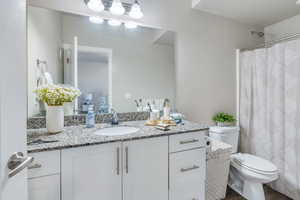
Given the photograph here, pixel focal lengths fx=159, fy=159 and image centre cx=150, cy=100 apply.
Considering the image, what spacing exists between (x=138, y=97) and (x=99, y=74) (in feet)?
1.57

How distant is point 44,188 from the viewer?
3.04 ft

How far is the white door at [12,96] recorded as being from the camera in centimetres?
50

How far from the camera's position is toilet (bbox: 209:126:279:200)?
4.80 feet

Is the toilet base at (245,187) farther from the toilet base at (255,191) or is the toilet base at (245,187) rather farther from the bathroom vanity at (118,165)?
the bathroom vanity at (118,165)

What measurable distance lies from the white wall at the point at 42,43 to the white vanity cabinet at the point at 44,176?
600 mm

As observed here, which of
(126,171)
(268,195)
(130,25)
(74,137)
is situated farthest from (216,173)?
(130,25)

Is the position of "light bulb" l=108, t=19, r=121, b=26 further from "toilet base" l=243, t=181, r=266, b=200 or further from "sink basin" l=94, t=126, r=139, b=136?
"toilet base" l=243, t=181, r=266, b=200

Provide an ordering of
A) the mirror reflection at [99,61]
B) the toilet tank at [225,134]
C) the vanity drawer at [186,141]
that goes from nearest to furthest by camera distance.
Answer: the vanity drawer at [186,141]
the mirror reflection at [99,61]
the toilet tank at [225,134]

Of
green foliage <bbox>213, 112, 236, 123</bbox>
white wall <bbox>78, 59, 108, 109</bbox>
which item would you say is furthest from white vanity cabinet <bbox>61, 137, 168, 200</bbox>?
green foliage <bbox>213, 112, 236, 123</bbox>

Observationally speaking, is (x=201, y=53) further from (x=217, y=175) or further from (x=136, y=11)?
(x=217, y=175)

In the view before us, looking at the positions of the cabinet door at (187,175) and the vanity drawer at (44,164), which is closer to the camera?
the vanity drawer at (44,164)

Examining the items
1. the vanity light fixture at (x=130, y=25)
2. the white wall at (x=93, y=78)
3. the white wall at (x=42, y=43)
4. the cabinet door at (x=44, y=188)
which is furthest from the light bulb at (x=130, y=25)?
the cabinet door at (x=44, y=188)

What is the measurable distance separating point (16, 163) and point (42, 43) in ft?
3.99

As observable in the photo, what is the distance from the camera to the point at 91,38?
1.58 m
